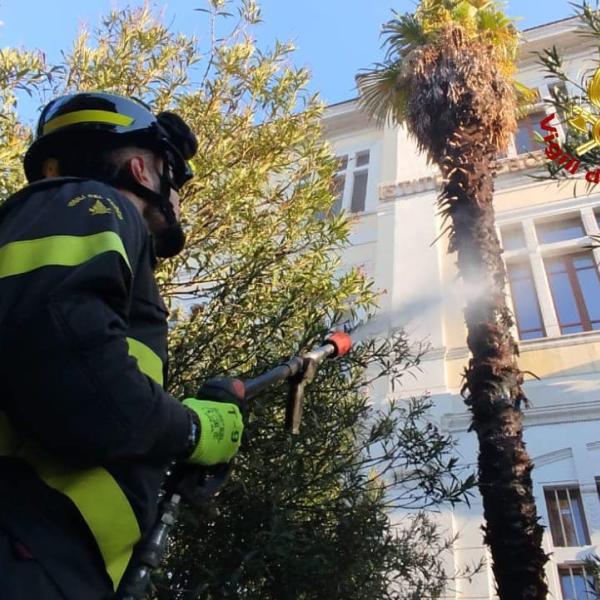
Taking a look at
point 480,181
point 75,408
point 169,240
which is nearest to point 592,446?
point 480,181

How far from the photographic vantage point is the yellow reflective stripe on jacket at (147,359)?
1.74 m

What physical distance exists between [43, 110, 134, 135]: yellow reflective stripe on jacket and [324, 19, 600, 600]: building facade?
648cm

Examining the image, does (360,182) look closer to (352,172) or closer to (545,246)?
(352,172)

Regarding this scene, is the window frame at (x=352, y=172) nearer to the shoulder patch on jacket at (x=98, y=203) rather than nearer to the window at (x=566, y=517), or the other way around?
the window at (x=566, y=517)

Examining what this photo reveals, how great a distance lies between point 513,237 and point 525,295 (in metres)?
1.85

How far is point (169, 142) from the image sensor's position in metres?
2.41

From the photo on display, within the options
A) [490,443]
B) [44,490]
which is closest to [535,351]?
[490,443]

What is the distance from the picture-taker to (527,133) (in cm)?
1638

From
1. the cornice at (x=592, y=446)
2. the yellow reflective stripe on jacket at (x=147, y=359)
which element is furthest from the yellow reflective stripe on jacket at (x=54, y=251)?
the cornice at (x=592, y=446)

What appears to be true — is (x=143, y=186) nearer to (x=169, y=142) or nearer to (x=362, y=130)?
(x=169, y=142)

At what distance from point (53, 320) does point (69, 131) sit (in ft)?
3.69

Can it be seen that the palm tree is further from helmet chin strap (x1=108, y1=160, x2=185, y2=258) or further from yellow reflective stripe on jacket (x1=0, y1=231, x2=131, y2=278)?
yellow reflective stripe on jacket (x1=0, y1=231, x2=131, y2=278)

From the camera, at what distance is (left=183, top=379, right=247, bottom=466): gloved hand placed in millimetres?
1773

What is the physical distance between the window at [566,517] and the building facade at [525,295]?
16 millimetres
